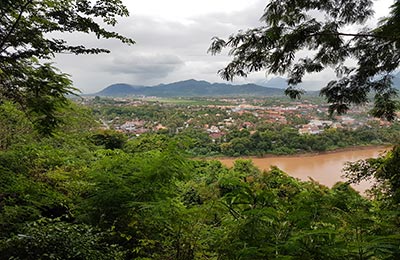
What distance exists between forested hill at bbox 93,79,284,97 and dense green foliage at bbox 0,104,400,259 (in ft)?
296

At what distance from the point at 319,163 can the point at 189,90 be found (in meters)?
104

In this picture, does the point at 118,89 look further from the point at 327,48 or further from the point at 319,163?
the point at 327,48

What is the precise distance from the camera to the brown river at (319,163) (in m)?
16.4

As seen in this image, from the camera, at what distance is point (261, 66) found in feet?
8.88

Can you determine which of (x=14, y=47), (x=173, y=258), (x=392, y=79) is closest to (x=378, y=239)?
(x=173, y=258)

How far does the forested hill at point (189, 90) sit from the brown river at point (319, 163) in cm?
7263

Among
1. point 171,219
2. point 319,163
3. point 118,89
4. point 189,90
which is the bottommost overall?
point 319,163

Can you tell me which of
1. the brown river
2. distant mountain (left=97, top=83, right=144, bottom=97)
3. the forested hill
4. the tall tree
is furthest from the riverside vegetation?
distant mountain (left=97, top=83, right=144, bottom=97)

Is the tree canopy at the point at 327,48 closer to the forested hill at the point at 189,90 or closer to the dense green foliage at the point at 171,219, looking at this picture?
the dense green foliage at the point at 171,219

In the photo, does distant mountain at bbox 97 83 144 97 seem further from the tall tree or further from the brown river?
the tall tree

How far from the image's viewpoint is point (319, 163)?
18.2 m

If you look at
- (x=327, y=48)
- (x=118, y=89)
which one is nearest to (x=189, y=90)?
(x=118, y=89)

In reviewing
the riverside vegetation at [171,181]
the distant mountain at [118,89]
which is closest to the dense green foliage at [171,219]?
the riverside vegetation at [171,181]

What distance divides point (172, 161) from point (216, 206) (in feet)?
3.02
